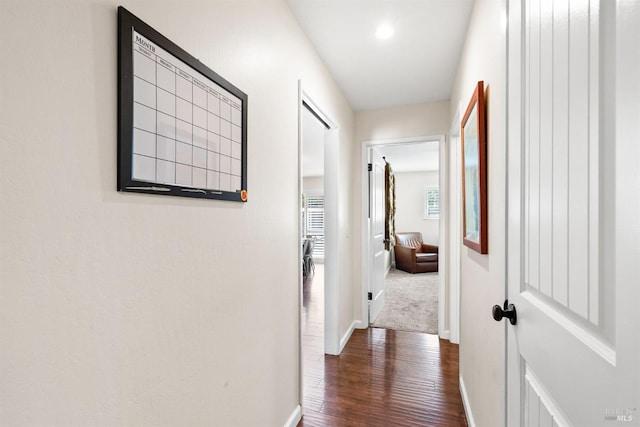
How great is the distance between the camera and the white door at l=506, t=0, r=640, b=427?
1.60 feet

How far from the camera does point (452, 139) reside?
9.96 ft

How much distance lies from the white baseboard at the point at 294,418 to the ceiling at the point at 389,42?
2391 millimetres

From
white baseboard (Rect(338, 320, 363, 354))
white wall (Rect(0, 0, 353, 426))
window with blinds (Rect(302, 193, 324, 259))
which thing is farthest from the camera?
window with blinds (Rect(302, 193, 324, 259))

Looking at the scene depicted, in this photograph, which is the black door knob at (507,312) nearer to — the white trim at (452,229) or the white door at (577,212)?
the white door at (577,212)

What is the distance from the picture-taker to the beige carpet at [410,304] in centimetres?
353

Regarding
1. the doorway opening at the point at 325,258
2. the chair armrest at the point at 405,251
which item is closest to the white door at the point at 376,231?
the doorway opening at the point at 325,258

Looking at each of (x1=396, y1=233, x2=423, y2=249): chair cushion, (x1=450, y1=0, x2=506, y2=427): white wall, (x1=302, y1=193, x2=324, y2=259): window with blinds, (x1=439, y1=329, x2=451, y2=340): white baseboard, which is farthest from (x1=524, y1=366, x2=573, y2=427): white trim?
(x1=302, y1=193, x2=324, y2=259): window with blinds

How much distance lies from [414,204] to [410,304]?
4223mm

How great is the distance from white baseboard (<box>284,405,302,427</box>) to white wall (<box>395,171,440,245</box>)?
6.71 meters

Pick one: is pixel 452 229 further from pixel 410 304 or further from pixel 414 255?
pixel 414 255

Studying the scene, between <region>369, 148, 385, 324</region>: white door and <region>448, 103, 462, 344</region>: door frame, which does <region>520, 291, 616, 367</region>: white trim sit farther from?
<region>369, 148, 385, 324</region>: white door

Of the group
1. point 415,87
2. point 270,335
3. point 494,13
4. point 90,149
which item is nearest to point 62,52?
point 90,149

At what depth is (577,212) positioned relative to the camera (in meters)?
0.62

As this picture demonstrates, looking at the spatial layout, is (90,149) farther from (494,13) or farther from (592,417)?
(494,13)
